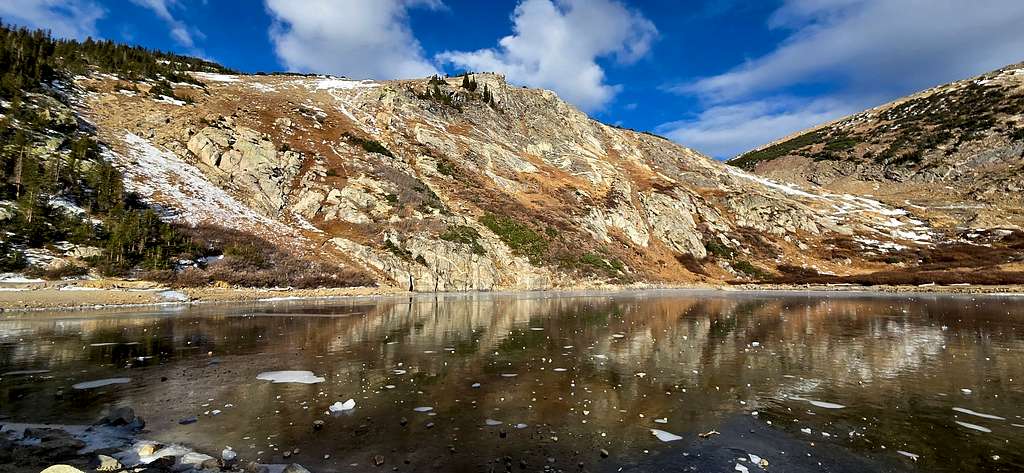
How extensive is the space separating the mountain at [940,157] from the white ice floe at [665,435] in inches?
5265

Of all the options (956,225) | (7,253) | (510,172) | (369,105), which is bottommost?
(7,253)

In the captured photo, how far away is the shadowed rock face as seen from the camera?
60.4m

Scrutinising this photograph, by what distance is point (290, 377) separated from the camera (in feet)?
48.6

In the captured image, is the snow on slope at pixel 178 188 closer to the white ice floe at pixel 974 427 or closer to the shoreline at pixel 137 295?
the shoreline at pixel 137 295

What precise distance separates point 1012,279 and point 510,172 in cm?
7713

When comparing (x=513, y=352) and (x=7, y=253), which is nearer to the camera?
(x=513, y=352)

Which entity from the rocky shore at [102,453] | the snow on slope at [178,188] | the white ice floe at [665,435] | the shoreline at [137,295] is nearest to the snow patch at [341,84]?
the snow on slope at [178,188]

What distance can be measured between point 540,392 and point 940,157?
609 ft

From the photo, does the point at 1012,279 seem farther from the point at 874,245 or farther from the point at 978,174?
the point at 978,174

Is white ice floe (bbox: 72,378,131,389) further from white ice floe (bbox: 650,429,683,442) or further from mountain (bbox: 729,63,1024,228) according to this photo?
mountain (bbox: 729,63,1024,228)

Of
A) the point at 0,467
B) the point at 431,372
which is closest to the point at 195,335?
the point at 431,372

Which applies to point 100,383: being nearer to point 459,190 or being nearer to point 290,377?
point 290,377

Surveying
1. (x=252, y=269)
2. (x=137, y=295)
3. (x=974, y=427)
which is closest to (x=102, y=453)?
(x=974, y=427)

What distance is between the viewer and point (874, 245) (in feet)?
324
